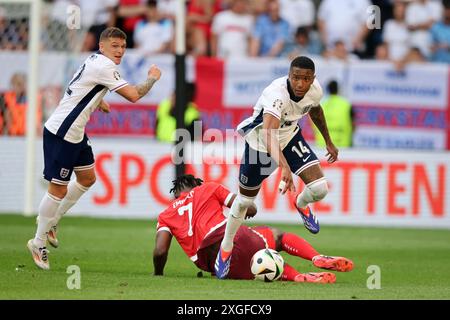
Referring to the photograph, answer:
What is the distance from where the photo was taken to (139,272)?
11953 mm

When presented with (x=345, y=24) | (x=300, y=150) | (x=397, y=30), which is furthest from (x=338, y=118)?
(x=300, y=150)

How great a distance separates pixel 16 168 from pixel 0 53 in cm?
226

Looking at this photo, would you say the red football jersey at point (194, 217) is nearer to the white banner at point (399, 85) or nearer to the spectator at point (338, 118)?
the spectator at point (338, 118)

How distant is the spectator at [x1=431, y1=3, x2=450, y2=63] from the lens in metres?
22.3

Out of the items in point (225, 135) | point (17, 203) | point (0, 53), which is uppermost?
point (0, 53)

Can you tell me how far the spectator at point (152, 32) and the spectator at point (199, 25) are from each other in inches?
18.9

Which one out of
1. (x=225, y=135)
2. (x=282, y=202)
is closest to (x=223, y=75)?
(x=225, y=135)

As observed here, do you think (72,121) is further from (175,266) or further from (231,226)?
(175,266)

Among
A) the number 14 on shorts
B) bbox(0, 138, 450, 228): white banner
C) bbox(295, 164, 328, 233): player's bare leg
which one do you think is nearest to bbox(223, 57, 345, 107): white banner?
bbox(0, 138, 450, 228): white banner

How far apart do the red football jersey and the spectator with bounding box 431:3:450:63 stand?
1171cm

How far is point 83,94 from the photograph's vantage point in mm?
11867

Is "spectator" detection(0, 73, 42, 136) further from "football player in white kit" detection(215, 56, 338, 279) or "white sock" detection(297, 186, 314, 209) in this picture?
"football player in white kit" detection(215, 56, 338, 279)

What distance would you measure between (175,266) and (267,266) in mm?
2318
